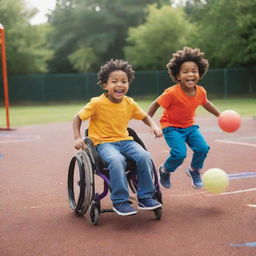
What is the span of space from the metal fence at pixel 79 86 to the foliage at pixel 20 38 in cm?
360

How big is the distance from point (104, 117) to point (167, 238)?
1468mm

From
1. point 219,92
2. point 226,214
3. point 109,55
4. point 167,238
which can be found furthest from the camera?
point 109,55

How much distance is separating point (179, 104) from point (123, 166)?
1370 mm

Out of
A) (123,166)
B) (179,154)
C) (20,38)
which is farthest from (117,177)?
(20,38)

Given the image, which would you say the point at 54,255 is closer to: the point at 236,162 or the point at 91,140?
the point at 91,140

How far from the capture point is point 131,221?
452 cm

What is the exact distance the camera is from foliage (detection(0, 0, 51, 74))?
33312 millimetres

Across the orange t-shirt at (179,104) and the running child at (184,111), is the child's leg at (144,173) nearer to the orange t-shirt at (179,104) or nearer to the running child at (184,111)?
the running child at (184,111)

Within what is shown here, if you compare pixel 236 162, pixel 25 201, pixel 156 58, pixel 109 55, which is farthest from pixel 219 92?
pixel 25 201

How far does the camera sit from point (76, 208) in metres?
4.80

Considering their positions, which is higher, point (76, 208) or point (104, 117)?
point (104, 117)

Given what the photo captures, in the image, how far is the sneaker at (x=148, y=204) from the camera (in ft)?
14.5

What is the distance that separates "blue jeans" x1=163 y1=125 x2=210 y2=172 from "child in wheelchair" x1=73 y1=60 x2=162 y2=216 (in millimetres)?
500

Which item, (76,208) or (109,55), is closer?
(76,208)
